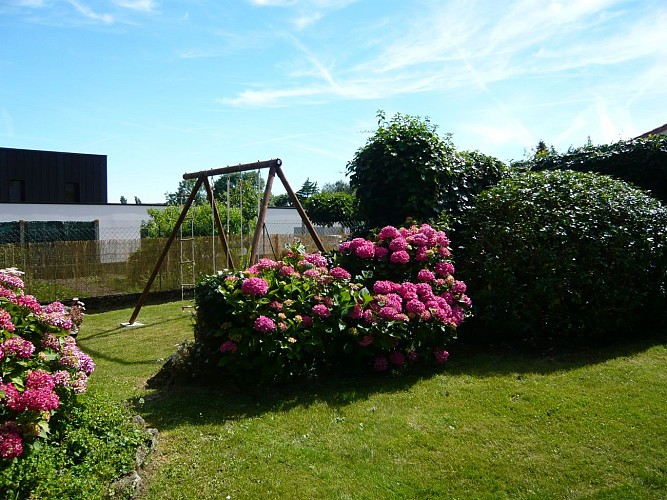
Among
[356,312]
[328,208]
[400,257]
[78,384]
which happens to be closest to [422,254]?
[400,257]

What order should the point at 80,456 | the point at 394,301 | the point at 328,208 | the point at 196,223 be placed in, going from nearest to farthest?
the point at 80,456 → the point at 394,301 → the point at 196,223 → the point at 328,208

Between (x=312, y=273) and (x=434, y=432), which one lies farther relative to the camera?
(x=312, y=273)

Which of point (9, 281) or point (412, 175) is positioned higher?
point (412, 175)

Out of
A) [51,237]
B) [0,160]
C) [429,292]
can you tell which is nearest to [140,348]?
[429,292]

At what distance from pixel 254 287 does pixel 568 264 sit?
3.49 meters

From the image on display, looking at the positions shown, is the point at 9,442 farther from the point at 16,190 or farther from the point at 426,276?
the point at 16,190

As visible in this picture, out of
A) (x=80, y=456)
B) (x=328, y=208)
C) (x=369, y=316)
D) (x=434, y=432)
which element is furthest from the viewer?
(x=328, y=208)

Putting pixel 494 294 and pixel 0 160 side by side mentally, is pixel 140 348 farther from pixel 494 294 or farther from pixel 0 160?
pixel 0 160

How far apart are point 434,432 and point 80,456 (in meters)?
2.42

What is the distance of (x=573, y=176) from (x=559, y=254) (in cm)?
154

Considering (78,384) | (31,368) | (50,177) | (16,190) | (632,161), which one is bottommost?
(78,384)

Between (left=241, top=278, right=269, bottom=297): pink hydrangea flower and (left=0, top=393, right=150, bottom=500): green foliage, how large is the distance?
152cm

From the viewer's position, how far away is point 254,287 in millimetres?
4848

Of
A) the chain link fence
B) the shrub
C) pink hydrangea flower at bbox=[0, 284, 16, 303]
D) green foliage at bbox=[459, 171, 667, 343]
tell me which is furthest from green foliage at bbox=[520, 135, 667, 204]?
pink hydrangea flower at bbox=[0, 284, 16, 303]
